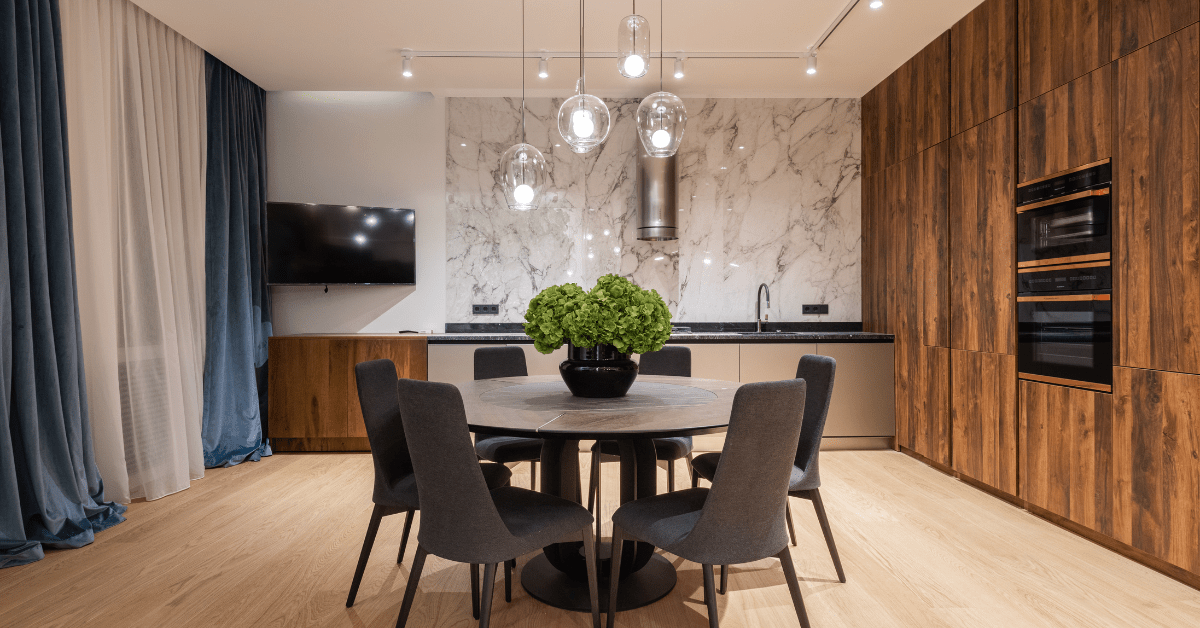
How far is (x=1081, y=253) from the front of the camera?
104 inches

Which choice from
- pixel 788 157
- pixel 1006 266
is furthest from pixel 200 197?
pixel 1006 266

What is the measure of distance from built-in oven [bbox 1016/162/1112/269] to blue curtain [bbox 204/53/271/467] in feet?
15.1

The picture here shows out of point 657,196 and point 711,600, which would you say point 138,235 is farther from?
point 711,600

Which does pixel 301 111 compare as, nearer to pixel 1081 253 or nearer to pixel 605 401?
pixel 605 401

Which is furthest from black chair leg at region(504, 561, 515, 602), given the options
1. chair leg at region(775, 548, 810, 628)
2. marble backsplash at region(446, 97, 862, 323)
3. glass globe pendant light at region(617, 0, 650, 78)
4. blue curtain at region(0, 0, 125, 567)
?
marble backsplash at region(446, 97, 862, 323)

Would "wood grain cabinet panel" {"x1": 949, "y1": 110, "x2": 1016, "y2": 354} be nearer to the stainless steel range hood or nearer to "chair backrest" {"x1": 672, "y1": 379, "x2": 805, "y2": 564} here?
the stainless steel range hood

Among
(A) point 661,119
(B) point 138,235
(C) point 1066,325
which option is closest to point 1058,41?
(C) point 1066,325

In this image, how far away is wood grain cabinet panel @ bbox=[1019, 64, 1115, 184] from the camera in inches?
99.2

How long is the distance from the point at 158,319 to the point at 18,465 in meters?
1.05

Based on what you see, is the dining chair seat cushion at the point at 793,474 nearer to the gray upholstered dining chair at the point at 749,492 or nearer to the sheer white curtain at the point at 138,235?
the gray upholstered dining chair at the point at 749,492

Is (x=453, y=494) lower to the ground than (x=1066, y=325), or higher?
lower

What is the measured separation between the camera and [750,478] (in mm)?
1495

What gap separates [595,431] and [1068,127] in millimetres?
2625

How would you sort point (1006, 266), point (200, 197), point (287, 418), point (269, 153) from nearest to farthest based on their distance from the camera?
point (1006, 266) < point (200, 197) < point (287, 418) < point (269, 153)
